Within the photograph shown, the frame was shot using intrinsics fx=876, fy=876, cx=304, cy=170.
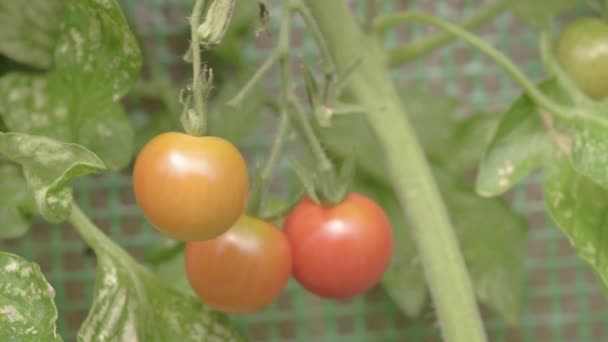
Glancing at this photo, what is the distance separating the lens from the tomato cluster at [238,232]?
0.41m

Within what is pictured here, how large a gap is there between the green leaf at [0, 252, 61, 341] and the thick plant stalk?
0.23 metres

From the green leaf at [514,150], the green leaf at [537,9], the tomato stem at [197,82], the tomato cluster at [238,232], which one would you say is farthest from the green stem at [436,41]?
the tomato stem at [197,82]

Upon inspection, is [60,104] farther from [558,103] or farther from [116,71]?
[558,103]

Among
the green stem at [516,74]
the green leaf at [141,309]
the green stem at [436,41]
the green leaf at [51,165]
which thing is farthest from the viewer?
the green stem at [436,41]

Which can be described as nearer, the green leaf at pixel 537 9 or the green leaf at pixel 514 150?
the green leaf at pixel 514 150

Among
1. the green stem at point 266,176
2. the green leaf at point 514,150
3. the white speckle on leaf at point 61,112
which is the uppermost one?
the white speckle on leaf at point 61,112

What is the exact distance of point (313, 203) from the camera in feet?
1.80

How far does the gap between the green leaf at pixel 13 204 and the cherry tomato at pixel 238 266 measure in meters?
0.11

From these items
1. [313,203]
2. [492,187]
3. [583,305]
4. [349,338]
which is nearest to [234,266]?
[313,203]

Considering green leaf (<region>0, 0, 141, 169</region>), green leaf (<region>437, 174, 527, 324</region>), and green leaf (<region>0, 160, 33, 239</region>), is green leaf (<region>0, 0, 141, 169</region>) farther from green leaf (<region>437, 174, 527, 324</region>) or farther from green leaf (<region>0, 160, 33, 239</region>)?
green leaf (<region>437, 174, 527, 324</region>)

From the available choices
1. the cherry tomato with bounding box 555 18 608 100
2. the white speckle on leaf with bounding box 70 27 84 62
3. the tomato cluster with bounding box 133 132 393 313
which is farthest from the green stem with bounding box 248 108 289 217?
the cherry tomato with bounding box 555 18 608 100

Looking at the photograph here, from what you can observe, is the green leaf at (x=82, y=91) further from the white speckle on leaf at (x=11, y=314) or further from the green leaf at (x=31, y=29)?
the white speckle on leaf at (x=11, y=314)

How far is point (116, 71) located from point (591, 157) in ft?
0.99

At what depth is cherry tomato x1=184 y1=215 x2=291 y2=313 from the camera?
1.62ft
